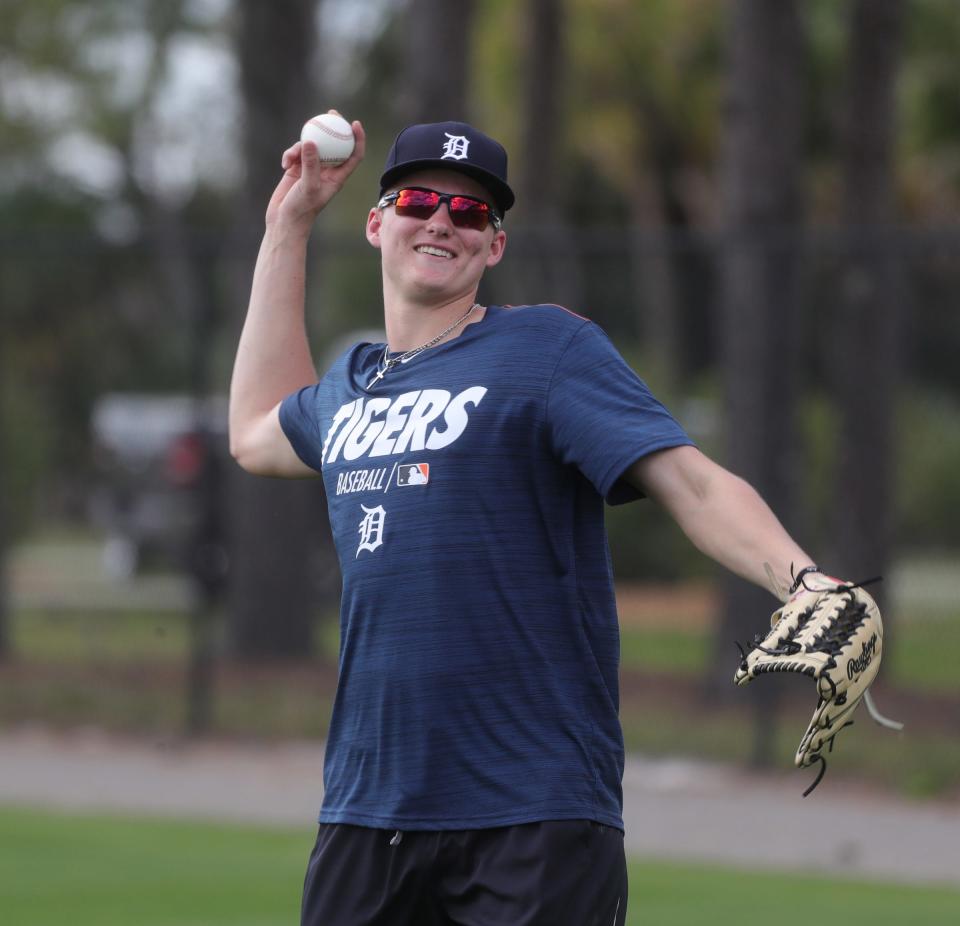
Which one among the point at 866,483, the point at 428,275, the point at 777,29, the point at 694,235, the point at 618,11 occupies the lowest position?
the point at 428,275

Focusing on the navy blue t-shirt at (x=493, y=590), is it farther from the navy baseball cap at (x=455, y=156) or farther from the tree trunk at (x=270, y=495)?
the tree trunk at (x=270, y=495)

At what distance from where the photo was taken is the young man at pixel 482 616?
327 cm

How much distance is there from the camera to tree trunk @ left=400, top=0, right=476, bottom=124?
40.5 ft

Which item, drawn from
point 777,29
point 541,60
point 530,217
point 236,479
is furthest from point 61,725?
point 541,60

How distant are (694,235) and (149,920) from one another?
5.68m

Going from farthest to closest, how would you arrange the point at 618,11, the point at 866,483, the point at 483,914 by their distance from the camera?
the point at 618,11 → the point at 866,483 → the point at 483,914

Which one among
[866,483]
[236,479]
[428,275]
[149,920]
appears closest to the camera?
[428,275]

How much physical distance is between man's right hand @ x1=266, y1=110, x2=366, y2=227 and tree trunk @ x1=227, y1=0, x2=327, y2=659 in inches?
317

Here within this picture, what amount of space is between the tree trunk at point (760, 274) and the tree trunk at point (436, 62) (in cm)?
196

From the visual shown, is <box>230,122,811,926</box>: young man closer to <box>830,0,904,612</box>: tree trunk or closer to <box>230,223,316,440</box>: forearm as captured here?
Result: <box>230,223,316,440</box>: forearm

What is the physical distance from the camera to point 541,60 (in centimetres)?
1775

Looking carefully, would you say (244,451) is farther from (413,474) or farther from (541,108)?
(541,108)

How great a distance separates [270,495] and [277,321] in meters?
8.56

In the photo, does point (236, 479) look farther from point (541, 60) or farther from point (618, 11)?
point (618, 11)
